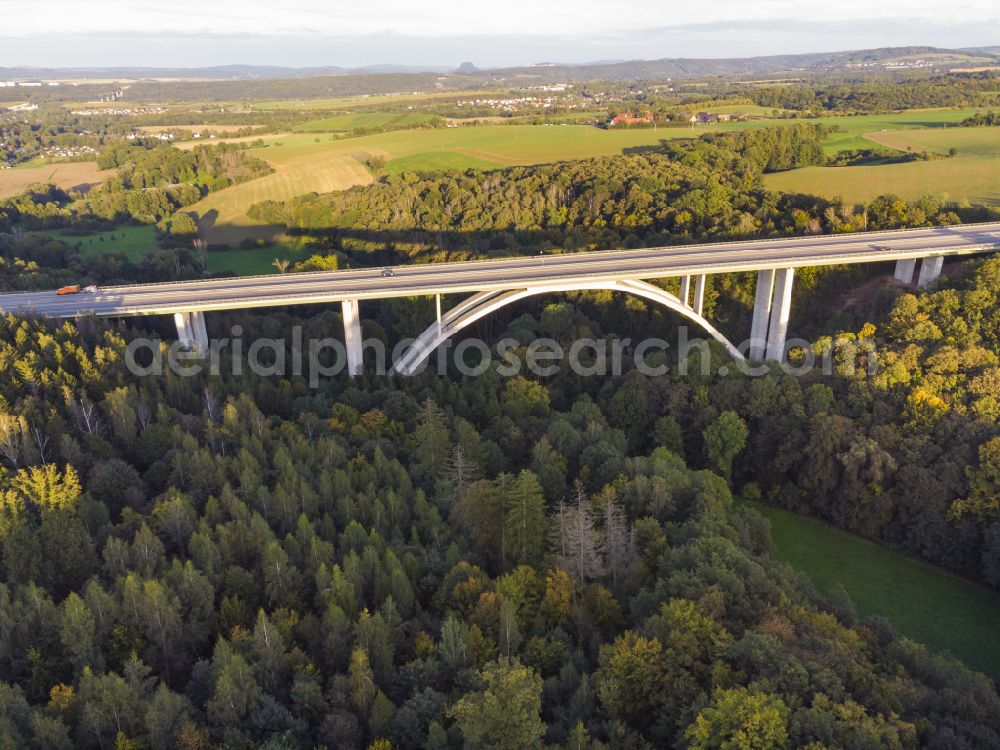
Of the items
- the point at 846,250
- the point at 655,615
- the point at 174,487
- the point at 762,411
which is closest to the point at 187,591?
the point at 174,487

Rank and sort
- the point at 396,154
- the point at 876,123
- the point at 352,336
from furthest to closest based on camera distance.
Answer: the point at 396,154 < the point at 876,123 < the point at 352,336

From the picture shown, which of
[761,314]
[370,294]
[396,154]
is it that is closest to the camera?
[370,294]

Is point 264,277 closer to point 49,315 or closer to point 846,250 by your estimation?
point 49,315

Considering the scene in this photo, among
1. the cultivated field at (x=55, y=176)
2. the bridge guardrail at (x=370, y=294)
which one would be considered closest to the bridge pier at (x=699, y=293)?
the bridge guardrail at (x=370, y=294)

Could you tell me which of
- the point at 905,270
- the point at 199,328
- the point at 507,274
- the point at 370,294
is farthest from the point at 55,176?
the point at 905,270

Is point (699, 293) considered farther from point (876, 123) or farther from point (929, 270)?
point (876, 123)

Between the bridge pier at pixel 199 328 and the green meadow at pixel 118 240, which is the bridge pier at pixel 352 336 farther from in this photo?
the green meadow at pixel 118 240
